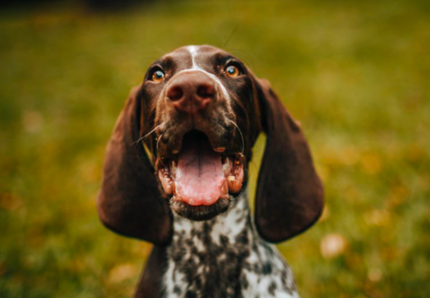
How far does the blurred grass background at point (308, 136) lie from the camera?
3.56 meters

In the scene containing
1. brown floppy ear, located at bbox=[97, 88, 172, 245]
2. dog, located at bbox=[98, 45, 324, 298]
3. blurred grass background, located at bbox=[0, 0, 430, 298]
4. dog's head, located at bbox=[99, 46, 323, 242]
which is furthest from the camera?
blurred grass background, located at bbox=[0, 0, 430, 298]

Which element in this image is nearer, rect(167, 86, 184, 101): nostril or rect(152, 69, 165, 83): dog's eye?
rect(167, 86, 184, 101): nostril

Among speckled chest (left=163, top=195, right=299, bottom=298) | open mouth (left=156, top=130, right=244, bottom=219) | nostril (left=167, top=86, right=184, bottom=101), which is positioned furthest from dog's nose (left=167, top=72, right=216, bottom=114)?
speckled chest (left=163, top=195, right=299, bottom=298)

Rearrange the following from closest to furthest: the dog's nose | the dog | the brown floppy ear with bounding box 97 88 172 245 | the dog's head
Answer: the dog's nose
the dog's head
the dog
the brown floppy ear with bounding box 97 88 172 245

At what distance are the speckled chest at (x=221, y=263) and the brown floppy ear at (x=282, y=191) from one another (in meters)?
0.14

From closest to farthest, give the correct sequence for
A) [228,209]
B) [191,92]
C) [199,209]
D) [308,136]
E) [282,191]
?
[191,92]
[199,209]
[228,209]
[282,191]
[308,136]

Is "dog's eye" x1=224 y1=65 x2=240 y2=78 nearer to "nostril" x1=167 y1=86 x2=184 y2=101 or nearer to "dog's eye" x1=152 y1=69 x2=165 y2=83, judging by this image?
"dog's eye" x1=152 y1=69 x2=165 y2=83

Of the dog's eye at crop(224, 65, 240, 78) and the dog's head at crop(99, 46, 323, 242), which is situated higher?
the dog's eye at crop(224, 65, 240, 78)

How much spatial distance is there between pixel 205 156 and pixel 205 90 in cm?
43

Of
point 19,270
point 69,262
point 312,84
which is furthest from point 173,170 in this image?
point 312,84

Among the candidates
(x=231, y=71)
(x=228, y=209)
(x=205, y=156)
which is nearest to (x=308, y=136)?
(x=231, y=71)

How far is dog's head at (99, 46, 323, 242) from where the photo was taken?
189 centimetres

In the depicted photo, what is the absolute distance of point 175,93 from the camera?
1703 millimetres

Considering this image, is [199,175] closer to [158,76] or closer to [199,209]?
[199,209]
